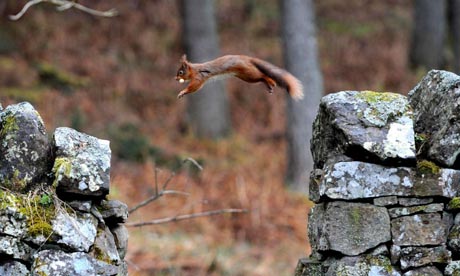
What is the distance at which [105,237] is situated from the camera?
4969 mm

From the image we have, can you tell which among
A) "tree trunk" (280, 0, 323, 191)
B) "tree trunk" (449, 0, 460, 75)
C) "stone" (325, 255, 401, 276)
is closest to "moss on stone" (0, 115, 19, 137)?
"stone" (325, 255, 401, 276)

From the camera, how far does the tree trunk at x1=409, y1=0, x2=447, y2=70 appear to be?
68.5 feet

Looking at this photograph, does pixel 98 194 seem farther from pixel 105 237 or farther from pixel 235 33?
pixel 235 33

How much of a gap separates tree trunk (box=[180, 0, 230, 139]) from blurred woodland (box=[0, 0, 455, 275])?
353 mm

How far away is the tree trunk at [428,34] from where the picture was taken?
68.5 feet

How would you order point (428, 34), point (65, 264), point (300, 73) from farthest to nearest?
point (428, 34) < point (300, 73) < point (65, 264)

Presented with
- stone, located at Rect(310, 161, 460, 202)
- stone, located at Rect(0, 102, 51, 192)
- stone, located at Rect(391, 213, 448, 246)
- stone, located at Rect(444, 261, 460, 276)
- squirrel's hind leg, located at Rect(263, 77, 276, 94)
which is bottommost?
stone, located at Rect(444, 261, 460, 276)

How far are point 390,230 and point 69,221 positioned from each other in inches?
82.4

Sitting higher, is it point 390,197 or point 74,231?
point 390,197

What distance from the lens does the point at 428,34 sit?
21172mm

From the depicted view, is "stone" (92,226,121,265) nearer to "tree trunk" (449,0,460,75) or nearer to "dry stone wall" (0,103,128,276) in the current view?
"dry stone wall" (0,103,128,276)

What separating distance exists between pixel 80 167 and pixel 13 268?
0.72 meters

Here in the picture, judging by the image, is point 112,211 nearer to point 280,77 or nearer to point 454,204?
point 280,77

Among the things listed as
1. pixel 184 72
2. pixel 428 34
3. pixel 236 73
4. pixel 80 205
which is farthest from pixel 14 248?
pixel 428 34
